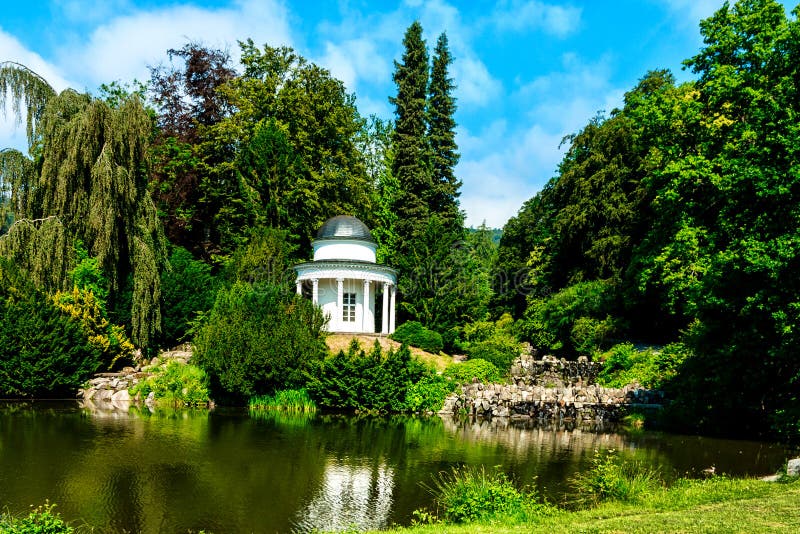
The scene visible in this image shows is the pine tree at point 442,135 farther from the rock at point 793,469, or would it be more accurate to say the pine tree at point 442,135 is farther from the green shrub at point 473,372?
the rock at point 793,469

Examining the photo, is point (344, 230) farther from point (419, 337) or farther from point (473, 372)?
point (473, 372)

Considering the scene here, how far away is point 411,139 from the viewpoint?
43.4 metres

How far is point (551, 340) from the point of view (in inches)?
1332

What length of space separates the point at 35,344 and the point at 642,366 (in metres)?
23.4

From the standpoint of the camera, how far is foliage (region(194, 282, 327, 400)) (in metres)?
22.8

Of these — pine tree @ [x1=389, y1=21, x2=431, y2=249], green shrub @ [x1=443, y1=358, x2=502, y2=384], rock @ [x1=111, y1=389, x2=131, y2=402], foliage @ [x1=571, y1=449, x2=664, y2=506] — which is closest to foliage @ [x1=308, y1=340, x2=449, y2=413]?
green shrub @ [x1=443, y1=358, x2=502, y2=384]

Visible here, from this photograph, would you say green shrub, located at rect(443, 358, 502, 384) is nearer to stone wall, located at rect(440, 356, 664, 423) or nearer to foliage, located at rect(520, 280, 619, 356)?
stone wall, located at rect(440, 356, 664, 423)

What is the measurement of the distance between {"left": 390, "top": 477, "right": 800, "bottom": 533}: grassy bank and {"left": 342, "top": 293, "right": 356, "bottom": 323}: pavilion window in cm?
2355

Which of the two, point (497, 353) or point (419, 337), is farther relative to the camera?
point (419, 337)

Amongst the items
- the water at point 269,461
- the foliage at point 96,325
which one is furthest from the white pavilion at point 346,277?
the water at point 269,461

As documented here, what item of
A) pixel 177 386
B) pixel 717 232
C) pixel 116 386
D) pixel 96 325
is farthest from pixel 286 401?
pixel 717 232

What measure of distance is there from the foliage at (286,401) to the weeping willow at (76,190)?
20.5ft

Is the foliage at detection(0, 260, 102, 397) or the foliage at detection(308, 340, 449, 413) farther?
the foliage at detection(308, 340, 449, 413)

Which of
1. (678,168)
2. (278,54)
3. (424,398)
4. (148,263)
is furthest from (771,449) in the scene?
(278,54)
